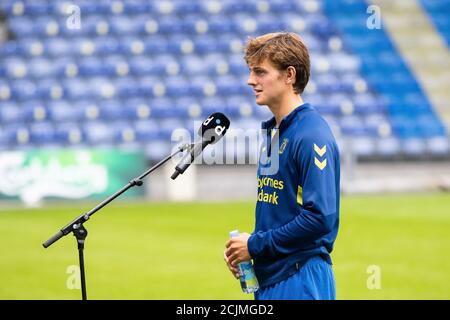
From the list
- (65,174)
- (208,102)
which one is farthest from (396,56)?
(65,174)

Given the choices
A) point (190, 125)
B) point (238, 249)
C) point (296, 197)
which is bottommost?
point (238, 249)

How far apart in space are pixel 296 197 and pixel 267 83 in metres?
0.56

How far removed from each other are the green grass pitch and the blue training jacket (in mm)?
5101

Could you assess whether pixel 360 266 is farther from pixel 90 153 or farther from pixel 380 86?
pixel 380 86

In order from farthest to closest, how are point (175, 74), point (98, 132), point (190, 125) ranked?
point (175, 74) < point (190, 125) < point (98, 132)

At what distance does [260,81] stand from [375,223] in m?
10.9

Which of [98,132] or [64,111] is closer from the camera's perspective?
[98,132]

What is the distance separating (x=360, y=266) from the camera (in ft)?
36.3

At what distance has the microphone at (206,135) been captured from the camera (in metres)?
4.36

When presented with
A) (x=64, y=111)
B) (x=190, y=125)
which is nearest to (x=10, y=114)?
(x=64, y=111)

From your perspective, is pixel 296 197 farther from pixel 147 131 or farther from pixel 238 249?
pixel 147 131

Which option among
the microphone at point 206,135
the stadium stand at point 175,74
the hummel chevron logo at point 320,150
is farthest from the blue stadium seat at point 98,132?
the hummel chevron logo at point 320,150

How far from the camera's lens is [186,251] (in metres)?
12.4

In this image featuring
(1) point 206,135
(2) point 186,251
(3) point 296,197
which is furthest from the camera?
(2) point 186,251
